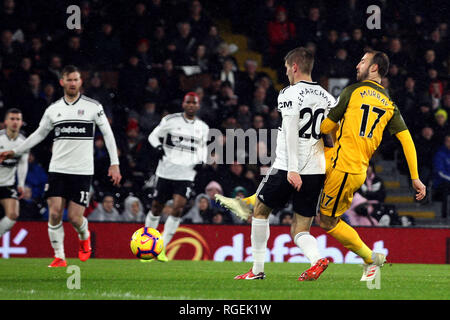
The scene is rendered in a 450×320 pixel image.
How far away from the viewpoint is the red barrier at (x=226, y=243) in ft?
43.3

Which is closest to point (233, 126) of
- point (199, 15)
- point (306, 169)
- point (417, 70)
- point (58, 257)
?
point (199, 15)

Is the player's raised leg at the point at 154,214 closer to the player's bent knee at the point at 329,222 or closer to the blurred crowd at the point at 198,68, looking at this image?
the blurred crowd at the point at 198,68

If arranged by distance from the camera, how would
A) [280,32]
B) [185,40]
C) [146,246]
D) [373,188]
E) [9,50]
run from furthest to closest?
[280,32], [185,40], [9,50], [373,188], [146,246]

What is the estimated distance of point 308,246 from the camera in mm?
7539

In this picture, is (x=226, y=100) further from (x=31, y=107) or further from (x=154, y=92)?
(x=31, y=107)

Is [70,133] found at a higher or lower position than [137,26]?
lower

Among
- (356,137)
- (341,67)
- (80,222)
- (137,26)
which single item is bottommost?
(80,222)

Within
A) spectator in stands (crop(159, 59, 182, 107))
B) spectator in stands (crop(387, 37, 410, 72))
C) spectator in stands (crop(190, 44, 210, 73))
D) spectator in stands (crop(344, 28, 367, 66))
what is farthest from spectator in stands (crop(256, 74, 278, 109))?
spectator in stands (crop(387, 37, 410, 72))

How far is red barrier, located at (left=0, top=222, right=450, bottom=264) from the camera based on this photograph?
43.3ft

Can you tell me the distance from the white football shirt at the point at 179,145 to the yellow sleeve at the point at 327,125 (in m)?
4.73

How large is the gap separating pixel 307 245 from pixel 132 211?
660 cm

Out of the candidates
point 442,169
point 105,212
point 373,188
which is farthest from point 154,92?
point 442,169

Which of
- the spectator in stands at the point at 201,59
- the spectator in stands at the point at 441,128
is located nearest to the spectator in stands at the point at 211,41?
the spectator in stands at the point at 201,59
